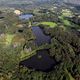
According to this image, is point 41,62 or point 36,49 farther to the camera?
point 36,49

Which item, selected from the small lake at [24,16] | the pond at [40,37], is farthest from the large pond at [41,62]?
the small lake at [24,16]

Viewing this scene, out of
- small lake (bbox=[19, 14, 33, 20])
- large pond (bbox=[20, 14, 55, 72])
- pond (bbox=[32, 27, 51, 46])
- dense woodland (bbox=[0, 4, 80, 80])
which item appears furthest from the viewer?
small lake (bbox=[19, 14, 33, 20])

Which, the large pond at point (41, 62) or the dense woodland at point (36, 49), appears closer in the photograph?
the dense woodland at point (36, 49)

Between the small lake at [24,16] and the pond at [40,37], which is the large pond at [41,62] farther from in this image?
the small lake at [24,16]

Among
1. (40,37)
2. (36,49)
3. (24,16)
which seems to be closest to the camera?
(36,49)

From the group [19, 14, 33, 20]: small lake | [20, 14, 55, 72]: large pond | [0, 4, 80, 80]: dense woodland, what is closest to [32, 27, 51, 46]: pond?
[0, 4, 80, 80]: dense woodland

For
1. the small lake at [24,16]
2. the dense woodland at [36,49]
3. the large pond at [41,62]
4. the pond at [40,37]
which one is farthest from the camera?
the small lake at [24,16]

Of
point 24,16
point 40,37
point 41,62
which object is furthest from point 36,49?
point 24,16

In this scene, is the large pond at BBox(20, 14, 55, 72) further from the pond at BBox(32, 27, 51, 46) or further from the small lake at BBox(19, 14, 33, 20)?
the small lake at BBox(19, 14, 33, 20)

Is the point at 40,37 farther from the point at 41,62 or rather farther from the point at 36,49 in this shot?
the point at 41,62

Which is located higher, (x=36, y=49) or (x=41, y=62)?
(x=41, y=62)

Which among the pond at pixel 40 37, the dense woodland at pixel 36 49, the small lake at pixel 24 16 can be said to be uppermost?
the dense woodland at pixel 36 49
